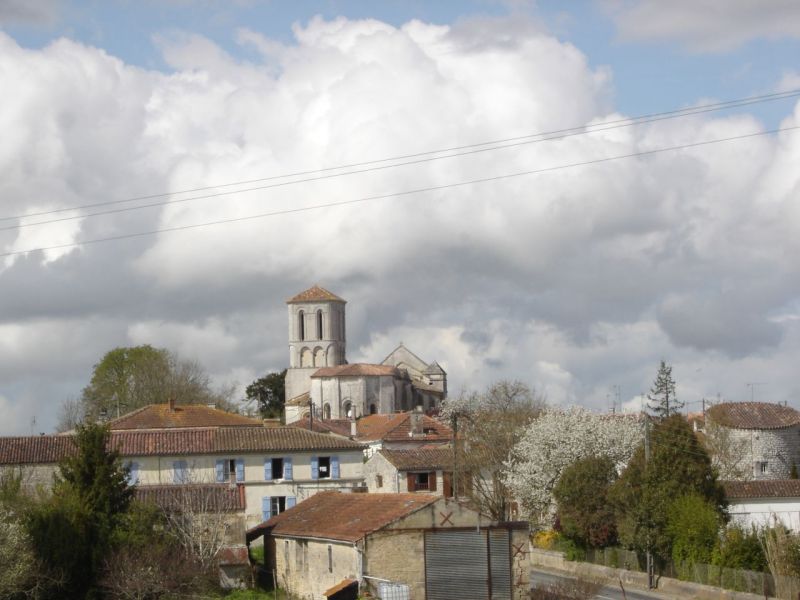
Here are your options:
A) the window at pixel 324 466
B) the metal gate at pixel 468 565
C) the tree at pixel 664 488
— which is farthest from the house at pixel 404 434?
the metal gate at pixel 468 565

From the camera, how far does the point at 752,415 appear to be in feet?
264

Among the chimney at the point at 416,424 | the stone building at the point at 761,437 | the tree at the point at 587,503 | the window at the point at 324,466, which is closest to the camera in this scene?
the tree at the point at 587,503

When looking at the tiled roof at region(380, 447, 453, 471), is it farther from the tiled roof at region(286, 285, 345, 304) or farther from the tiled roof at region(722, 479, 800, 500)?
the tiled roof at region(286, 285, 345, 304)

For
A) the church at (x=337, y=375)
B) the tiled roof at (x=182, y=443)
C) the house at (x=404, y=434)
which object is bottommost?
the tiled roof at (x=182, y=443)

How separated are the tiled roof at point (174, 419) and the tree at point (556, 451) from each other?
1672cm

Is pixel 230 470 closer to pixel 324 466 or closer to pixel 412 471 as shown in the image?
pixel 324 466

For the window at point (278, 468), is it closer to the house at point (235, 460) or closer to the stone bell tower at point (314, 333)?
the house at point (235, 460)

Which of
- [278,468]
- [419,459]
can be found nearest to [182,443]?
[278,468]

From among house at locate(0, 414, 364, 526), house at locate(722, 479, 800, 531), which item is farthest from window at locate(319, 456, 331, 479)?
house at locate(722, 479, 800, 531)

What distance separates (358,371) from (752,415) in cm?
5717

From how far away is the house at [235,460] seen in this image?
2203 inches

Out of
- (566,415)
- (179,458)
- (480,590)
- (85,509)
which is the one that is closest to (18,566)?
(85,509)

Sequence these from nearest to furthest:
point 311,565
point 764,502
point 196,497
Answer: point 311,565, point 196,497, point 764,502

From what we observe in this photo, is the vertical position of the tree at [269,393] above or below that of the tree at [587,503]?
above
